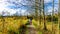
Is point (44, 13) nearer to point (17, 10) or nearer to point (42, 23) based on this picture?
point (42, 23)

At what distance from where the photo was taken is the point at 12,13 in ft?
6.46

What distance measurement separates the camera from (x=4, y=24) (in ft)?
6.46

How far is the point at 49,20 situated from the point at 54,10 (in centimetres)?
15

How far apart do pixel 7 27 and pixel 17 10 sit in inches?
10.5

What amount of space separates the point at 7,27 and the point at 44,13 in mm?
533

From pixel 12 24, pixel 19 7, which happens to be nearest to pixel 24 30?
pixel 12 24

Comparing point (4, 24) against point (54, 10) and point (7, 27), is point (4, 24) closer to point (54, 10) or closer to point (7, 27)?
point (7, 27)

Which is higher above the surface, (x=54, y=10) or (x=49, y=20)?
(x=54, y=10)

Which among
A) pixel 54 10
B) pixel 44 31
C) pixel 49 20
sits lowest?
pixel 44 31

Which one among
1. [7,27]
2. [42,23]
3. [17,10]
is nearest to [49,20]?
[42,23]

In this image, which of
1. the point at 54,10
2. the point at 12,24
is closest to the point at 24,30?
the point at 12,24

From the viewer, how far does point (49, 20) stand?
1917 mm

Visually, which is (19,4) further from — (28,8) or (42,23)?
(42,23)

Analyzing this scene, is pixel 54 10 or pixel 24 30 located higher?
pixel 54 10
